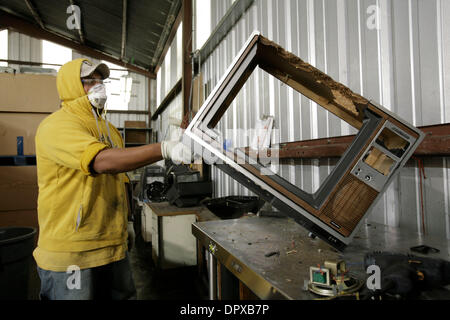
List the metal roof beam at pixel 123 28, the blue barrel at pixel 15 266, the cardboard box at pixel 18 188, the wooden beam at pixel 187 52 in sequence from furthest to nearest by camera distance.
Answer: the metal roof beam at pixel 123 28, the wooden beam at pixel 187 52, the cardboard box at pixel 18 188, the blue barrel at pixel 15 266

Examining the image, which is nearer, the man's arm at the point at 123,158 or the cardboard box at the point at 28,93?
the man's arm at the point at 123,158

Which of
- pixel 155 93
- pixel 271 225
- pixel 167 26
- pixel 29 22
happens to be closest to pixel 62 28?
pixel 29 22

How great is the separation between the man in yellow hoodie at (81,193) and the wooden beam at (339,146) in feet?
2.79

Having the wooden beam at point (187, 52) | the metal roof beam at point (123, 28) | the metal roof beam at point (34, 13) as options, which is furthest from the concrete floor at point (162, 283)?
the metal roof beam at point (34, 13)

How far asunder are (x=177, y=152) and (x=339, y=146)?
0.87 meters

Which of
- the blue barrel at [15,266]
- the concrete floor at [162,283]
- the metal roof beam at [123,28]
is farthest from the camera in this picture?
the metal roof beam at [123,28]

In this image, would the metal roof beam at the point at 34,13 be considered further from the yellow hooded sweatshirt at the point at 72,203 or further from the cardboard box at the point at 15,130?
the yellow hooded sweatshirt at the point at 72,203

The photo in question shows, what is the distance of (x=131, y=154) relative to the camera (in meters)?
1.10

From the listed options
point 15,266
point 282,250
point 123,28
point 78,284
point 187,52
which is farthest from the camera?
point 123,28

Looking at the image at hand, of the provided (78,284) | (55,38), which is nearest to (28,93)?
(78,284)

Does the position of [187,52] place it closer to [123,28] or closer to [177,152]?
[123,28]

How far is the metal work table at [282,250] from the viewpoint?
2.56 ft

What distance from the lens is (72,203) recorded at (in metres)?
1.28

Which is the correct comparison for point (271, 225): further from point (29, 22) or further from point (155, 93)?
point (29, 22)
